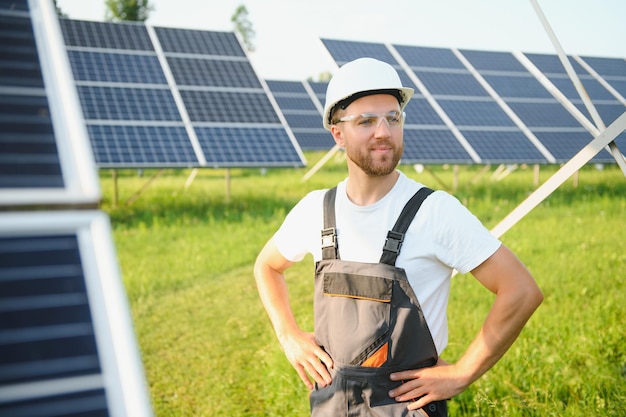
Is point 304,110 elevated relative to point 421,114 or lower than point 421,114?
elevated

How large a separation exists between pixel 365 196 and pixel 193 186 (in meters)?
11.2

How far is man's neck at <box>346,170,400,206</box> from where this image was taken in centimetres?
239

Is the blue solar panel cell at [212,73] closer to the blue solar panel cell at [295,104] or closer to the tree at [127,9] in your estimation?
the blue solar panel cell at [295,104]

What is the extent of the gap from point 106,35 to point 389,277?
1018cm

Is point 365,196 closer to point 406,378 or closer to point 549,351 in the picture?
point 406,378

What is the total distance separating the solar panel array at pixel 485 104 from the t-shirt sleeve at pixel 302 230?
7311 millimetres

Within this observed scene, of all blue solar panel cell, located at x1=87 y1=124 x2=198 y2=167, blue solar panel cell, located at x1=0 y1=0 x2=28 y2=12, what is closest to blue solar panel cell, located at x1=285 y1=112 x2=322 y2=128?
blue solar panel cell, located at x1=87 y1=124 x2=198 y2=167

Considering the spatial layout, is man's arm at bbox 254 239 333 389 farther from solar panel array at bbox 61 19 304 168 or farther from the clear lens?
solar panel array at bbox 61 19 304 168

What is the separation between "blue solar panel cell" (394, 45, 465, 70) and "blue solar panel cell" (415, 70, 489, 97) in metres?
0.26

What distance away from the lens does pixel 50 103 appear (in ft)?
5.14

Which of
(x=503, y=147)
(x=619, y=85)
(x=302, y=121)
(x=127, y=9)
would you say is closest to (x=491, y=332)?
(x=503, y=147)

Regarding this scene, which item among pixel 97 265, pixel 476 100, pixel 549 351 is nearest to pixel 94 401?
pixel 97 265

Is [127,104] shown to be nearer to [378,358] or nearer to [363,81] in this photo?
[363,81]

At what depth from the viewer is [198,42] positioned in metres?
11.7
